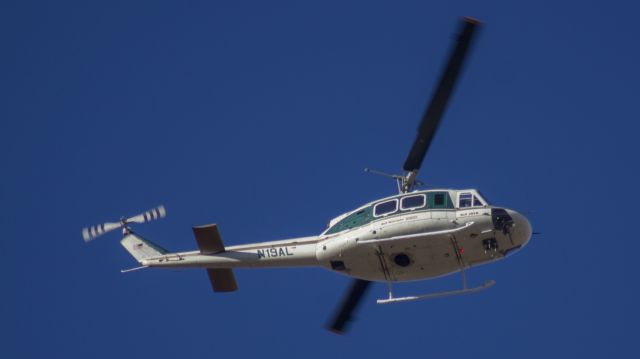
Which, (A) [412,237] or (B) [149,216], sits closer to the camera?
(A) [412,237]

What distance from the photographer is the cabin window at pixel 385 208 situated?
19.4 meters

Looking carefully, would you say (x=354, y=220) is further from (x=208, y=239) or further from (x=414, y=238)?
(x=208, y=239)

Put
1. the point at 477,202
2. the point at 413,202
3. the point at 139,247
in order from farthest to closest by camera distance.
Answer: the point at 139,247
the point at 413,202
the point at 477,202

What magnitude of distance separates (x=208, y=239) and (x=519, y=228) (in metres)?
6.93

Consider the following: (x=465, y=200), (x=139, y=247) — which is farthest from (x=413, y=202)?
(x=139, y=247)

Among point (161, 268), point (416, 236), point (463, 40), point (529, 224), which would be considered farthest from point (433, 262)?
point (161, 268)

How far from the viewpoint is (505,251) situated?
1911 centimetres

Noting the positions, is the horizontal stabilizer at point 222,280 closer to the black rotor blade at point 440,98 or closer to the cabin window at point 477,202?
the black rotor blade at point 440,98

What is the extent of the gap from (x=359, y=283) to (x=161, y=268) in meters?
4.65

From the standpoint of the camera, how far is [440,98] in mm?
18656

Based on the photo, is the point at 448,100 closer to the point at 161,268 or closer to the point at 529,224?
the point at 529,224

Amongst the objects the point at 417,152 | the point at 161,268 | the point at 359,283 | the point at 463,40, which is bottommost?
the point at 359,283

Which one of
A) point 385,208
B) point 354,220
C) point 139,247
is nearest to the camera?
point 385,208

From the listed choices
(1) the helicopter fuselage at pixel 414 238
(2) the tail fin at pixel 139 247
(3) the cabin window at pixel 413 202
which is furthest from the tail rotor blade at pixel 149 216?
(3) the cabin window at pixel 413 202
